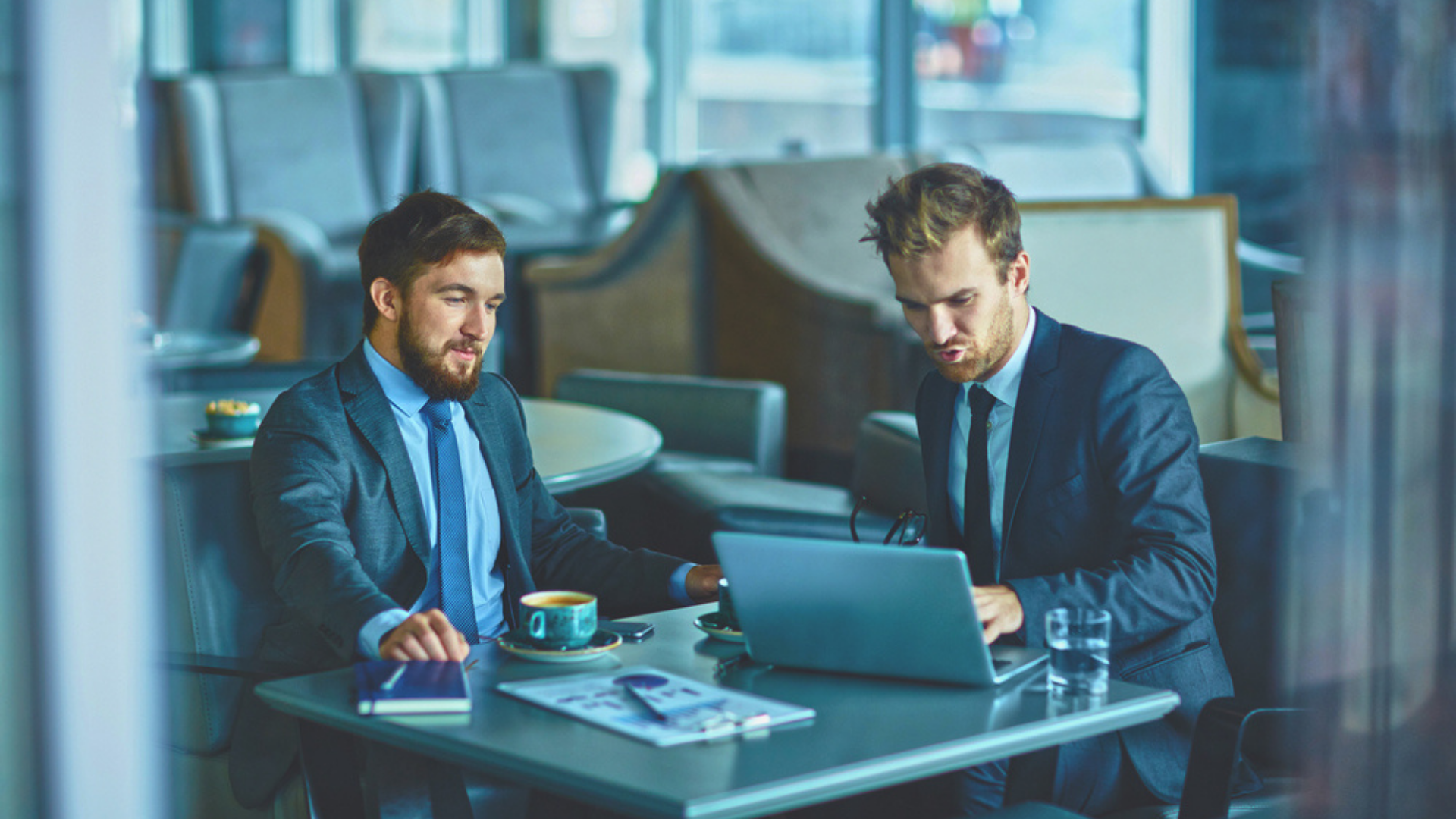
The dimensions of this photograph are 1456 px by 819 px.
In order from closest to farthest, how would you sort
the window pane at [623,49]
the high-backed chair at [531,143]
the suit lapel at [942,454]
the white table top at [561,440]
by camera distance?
the suit lapel at [942,454]
the white table top at [561,440]
the high-backed chair at [531,143]
the window pane at [623,49]

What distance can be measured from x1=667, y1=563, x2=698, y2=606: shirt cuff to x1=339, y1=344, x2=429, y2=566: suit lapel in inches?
11.7

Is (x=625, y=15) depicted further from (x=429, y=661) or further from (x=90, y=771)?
(x=90, y=771)

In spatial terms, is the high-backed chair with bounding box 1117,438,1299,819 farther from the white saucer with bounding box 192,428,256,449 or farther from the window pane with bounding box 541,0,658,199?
the window pane with bounding box 541,0,658,199

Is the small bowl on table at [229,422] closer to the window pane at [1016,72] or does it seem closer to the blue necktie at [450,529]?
the blue necktie at [450,529]

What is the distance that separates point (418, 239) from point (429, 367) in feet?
0.52

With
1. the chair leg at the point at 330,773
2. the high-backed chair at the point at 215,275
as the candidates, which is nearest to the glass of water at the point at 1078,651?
Answer: the chair leg at the point at 330,773

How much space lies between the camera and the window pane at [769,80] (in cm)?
742

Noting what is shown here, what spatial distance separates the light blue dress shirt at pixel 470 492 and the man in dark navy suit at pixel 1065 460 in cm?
41

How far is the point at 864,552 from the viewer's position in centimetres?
139

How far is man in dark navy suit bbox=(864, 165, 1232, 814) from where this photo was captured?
1.73 metres

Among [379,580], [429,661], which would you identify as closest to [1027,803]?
[429,661]

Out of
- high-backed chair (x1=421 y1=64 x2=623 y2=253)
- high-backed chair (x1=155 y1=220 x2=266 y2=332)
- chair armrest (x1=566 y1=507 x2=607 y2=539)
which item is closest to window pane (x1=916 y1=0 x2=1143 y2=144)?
high-backed chair (x1=421 y1=64 x2=623 y2=253)

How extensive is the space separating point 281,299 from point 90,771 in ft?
15.1

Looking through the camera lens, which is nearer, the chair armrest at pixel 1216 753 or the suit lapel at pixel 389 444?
the chair armrest at pixel 1216 753
